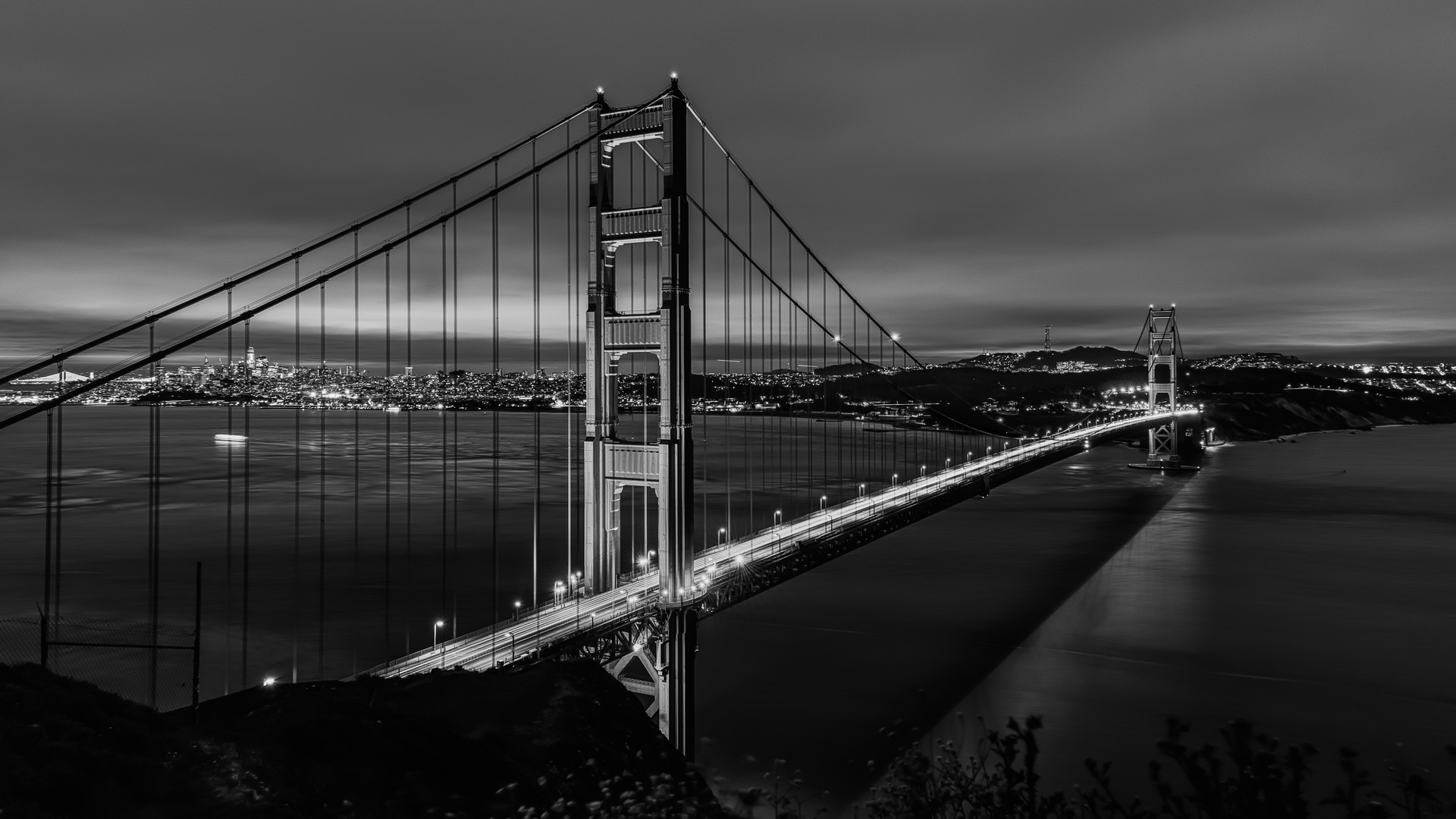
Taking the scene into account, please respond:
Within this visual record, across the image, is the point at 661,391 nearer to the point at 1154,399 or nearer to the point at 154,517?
the point at 154,517

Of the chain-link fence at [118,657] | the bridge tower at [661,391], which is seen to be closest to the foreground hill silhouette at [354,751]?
the bridge tower at [661,391]

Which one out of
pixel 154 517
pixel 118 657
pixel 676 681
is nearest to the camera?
pixel 154 517

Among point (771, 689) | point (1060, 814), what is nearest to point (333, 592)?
point (771, 689)

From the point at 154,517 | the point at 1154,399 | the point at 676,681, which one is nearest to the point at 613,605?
the point at 676,681

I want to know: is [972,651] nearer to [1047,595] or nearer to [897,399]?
[1047,595]

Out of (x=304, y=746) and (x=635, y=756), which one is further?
(x=635, y=756)

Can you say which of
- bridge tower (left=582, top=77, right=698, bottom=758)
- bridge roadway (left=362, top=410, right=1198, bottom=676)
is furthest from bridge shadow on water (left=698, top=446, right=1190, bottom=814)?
bridge roadway (left=362, top=410, right=1198, bottom=676)
